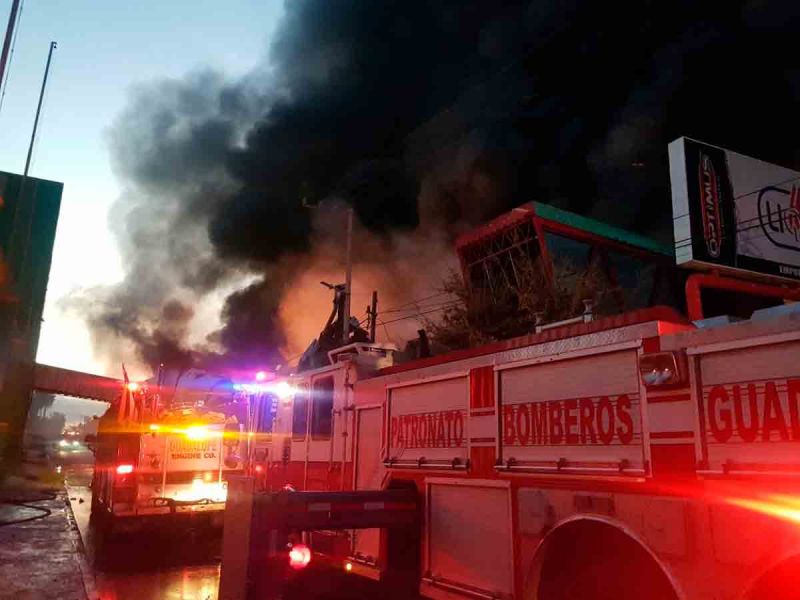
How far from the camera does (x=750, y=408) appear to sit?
3053mm

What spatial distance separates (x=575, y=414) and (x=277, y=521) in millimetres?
2593

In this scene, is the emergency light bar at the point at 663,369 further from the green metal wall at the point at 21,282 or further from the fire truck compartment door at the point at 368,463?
the green metal wall at the point at 21,282

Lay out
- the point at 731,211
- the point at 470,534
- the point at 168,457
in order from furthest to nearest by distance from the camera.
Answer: the point at 731,211
the point at 168,457
the point at 470,534

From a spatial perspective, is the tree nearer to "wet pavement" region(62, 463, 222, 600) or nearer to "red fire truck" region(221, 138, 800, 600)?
"red fire truck" region(221, 138, 800, 600)

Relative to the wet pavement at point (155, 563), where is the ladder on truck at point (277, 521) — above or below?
above

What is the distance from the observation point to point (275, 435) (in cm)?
840

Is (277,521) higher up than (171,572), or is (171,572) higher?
(277,521)

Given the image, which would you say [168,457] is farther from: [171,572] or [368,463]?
[368,463]

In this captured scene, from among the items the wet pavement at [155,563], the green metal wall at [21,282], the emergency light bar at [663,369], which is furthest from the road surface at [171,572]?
the green metal wall at [21,282]

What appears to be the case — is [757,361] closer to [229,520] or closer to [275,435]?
[229,520]

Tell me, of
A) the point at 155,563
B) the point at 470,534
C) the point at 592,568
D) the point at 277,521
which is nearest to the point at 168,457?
the point at 155,563

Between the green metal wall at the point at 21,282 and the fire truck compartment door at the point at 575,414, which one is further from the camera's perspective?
the green metal wall at the point at 21,282

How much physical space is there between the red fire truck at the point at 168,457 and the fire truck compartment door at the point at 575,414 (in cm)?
667

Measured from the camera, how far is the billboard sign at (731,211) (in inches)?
470
